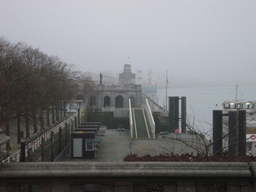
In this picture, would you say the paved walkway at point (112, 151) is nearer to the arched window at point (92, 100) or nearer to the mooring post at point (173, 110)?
the mooring post at point (173, 110)

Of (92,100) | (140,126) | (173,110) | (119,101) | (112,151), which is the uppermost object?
(92,100)

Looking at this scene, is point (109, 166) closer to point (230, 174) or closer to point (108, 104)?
point (230, 174)

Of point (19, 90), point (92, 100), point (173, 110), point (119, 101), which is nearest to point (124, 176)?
point (19, 90)

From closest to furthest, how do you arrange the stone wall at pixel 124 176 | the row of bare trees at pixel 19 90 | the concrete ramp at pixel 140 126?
the stone wall at pixel 124 176 → the row of bare trees at pixel 19 90 → the concrete ramp at pixel 140 126

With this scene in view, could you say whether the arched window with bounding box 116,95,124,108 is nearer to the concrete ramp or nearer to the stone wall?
the concrete ramp

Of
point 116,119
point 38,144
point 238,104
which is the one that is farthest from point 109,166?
point 116,119

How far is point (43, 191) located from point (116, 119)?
48.2m

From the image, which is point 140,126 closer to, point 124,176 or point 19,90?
point 19,90

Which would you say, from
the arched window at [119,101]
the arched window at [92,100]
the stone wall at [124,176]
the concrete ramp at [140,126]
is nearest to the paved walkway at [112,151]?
the concrete ramp at [140,126]

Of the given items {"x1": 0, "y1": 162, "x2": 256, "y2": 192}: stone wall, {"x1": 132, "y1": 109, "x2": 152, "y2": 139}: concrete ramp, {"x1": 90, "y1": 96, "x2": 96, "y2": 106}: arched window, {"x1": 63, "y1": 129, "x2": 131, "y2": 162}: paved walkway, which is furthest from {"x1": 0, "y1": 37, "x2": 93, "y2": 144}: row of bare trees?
{"x1": 90, "y1": 96, "x2": 96, "y2": 106}: arched window

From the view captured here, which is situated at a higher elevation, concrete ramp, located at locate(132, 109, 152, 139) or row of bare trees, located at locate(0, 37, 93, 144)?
row of bare trees, located at locate(0, 37, 93, 144)

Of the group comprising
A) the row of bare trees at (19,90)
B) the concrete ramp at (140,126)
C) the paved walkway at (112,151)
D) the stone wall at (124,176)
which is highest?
the row of bare trees at (19,90)

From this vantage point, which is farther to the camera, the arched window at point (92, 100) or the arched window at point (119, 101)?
the arched window at point (119, 101)

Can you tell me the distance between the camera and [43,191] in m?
3.78
